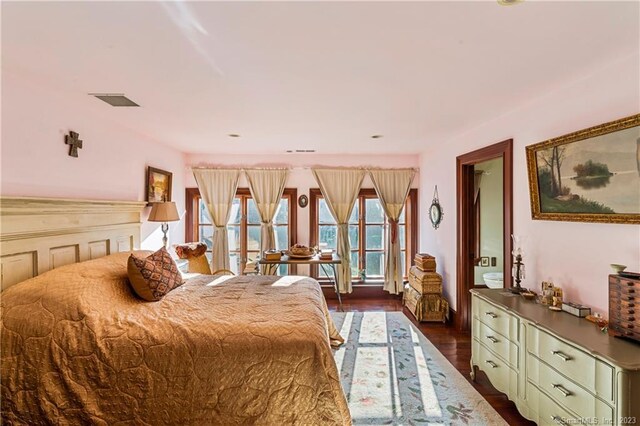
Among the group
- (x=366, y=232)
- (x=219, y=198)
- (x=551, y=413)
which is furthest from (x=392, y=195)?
(x=551, y=413)

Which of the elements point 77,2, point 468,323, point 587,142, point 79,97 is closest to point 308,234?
point 468,323

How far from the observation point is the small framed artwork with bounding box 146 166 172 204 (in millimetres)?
3934

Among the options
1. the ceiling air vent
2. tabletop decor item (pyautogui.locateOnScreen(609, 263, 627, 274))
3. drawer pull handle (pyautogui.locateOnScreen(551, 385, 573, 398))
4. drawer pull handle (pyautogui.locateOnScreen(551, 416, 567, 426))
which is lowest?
drawer pull handle (pyautogui.locateOnScreen(551, 416, 567, 426))

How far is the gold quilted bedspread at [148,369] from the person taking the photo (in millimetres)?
1725

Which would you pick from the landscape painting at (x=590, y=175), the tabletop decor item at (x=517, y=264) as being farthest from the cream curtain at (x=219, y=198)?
the landscape painting at (x=590, y=175)

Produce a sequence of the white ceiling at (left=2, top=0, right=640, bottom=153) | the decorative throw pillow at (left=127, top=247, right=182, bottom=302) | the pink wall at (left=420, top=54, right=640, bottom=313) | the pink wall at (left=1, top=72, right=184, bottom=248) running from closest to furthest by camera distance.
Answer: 1. the white ceiling at (left=2, top=0, right=640, bottom=153)
2. the pink wall at (left=420, top=54, right=640, bottom=313)
3. the pink wall at (left=1, top=72, right=184, bottom=248)
4. the decorative throw pillow at (left=127, top=247, right=182, bottom=302)

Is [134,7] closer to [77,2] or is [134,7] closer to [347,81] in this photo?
[77,2]

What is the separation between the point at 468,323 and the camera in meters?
3.81

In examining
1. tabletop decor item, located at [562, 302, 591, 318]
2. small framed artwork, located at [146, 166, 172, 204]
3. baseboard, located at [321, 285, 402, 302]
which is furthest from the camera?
baseboard, located at [321, 285, 402, 302]

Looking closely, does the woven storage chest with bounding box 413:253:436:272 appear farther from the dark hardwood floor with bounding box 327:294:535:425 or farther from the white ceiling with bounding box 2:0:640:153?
the white ceiling with bounding box 2:0:640:153

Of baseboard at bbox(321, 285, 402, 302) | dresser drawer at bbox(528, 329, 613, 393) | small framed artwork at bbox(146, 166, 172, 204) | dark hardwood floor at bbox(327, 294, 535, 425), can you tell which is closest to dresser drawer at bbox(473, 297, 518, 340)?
dresser drawer at bbox(528, 329, 613, 393)

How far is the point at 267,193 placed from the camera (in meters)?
5.08

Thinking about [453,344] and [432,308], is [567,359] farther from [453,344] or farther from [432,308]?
[432,308]

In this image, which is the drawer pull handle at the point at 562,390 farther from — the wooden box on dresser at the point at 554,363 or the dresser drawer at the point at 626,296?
the dresser drawer at the point at 626,296
